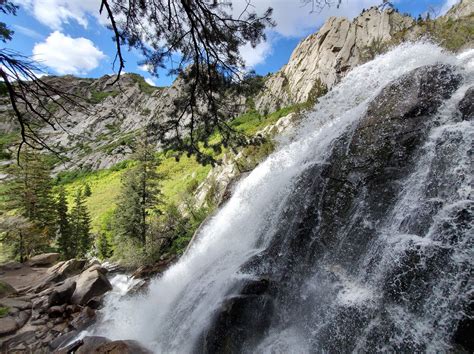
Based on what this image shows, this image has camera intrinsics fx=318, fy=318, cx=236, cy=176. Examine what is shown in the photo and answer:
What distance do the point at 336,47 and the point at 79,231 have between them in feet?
152

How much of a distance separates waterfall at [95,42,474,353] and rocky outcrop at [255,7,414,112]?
116 feet

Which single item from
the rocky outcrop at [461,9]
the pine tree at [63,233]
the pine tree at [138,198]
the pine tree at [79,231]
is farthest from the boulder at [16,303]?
the rocky outcrop at [461,9]

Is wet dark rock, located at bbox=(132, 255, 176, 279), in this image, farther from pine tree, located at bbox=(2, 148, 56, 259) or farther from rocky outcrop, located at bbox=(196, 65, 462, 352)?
pine tree, located at bbox=(2, 148, 56, 259)

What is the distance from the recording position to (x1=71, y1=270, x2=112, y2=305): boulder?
1472 centimetres

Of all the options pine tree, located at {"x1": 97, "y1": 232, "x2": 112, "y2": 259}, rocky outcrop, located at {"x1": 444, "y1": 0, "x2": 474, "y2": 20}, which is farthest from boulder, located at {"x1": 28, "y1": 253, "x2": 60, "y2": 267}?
rocky outcrop, located at {"x1": 444, "y1": 0, "x2": 474, "y2": 20}

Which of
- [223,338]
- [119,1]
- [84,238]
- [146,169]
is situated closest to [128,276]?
[146,169]

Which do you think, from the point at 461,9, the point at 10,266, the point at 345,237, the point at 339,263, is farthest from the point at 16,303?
the point at 461,9

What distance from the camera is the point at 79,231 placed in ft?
111

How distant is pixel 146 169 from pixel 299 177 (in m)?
14.1

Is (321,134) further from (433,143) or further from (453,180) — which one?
(453,180)

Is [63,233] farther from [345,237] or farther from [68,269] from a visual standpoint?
[345,237]

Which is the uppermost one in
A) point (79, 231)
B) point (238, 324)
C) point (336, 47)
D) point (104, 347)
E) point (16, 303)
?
point (336, 47)

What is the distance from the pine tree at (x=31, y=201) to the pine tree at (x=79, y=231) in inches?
122

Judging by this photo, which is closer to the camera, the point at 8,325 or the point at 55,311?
the point at 8,325
